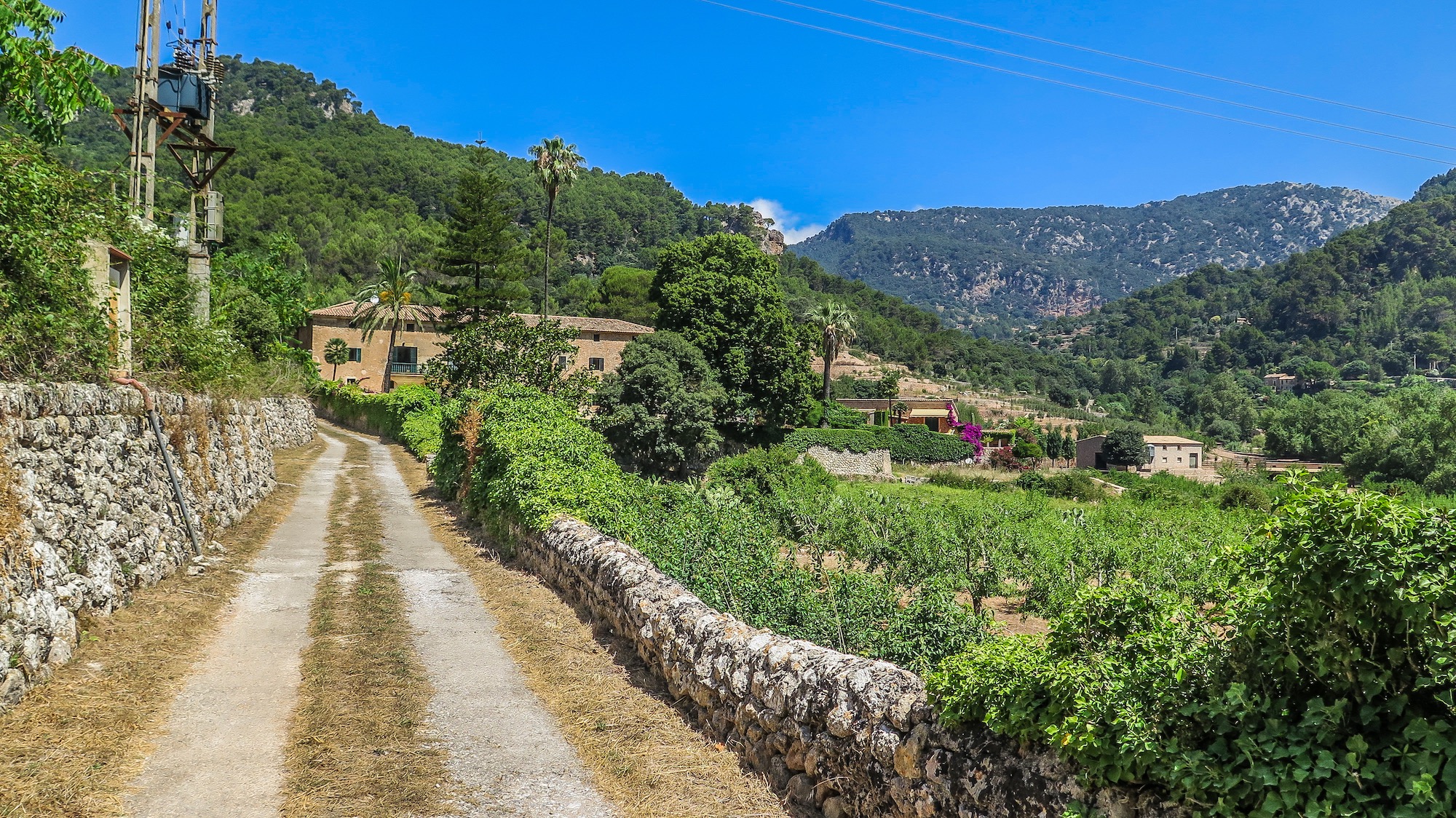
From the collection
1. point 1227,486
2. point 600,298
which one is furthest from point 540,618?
point 600,298

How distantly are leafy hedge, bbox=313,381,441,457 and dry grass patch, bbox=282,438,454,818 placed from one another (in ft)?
58.5

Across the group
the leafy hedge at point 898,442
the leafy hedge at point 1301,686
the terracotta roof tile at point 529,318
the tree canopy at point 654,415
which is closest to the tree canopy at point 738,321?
the tree canopy at point 654,415

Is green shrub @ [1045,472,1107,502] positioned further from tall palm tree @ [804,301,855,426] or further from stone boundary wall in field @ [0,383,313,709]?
stone boundary wall in field @ [0,383,313,709]

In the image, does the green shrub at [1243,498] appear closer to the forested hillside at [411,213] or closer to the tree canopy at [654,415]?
the tree canopy at [654,415]

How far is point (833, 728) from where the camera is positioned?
17.3ft

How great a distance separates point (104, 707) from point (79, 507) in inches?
115

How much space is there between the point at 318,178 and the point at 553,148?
46487mm

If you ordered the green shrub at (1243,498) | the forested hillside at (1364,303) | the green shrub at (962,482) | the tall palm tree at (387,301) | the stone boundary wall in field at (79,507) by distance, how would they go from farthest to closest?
the forested hillside at (1364,303)
the green shrub at (962,482)
the tall palm tree at (387,301)
the green shrub at (1243,498)
the stone boundary wall in field at (79,507)

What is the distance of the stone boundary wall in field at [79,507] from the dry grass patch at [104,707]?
0.68 ft

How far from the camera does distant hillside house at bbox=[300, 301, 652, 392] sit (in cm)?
5891

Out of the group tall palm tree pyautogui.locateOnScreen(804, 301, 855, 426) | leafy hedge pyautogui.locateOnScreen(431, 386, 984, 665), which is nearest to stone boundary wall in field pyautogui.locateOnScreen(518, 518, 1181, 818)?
leafy hedge pyautogui.locateOnScreen(431, 386, 984, 665)

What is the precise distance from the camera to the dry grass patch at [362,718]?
5.69 m

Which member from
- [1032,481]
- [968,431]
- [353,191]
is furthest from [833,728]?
[353,191]

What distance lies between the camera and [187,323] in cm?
1523
